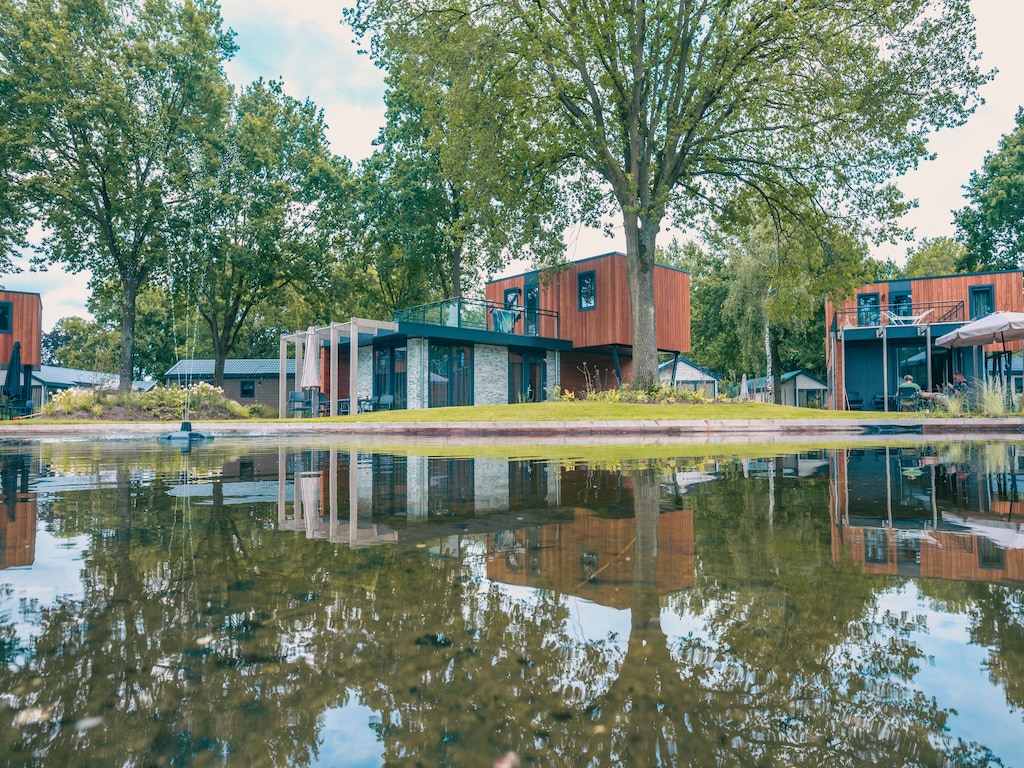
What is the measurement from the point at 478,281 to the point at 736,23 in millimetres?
22667

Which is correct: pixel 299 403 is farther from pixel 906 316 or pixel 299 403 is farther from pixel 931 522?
pixel 906 316

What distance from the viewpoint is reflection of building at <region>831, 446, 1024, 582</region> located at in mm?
2215

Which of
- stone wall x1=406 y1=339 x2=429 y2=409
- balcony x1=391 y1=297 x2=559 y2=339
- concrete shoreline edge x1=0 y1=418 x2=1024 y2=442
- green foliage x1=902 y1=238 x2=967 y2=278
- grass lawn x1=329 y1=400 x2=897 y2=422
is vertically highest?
green foliage x1=902 y1=238 x2=967 y2=278

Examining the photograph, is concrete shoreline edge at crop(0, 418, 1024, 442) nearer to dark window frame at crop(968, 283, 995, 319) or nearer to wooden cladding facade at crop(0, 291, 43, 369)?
wooden cladding facade at crop(0, 291, 43, 369)

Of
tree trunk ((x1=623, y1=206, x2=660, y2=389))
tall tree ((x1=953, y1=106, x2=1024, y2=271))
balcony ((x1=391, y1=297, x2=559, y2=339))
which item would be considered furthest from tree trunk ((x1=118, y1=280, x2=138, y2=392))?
tall tree ((x1=953, y1=106, x2=1024, y2=271))

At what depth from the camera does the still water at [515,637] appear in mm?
1091

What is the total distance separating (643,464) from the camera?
6.35 meters

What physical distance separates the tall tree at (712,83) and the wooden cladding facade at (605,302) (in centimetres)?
705

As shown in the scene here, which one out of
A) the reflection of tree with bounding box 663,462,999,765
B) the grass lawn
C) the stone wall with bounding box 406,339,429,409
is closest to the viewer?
the reflection of tree with bounding box 663,462,999,765

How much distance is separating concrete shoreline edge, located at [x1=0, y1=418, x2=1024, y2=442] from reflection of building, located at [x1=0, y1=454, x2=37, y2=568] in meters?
8.35

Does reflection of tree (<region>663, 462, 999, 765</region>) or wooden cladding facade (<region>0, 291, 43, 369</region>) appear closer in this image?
reflection of tree (<region>663, 462, 999, 765</region>)

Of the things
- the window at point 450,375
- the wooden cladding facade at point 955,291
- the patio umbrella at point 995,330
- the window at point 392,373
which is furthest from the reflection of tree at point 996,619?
the wooden cladding facade at point 955,291

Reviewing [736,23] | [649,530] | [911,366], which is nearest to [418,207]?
[736,23]

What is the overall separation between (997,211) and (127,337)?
50904 mm
